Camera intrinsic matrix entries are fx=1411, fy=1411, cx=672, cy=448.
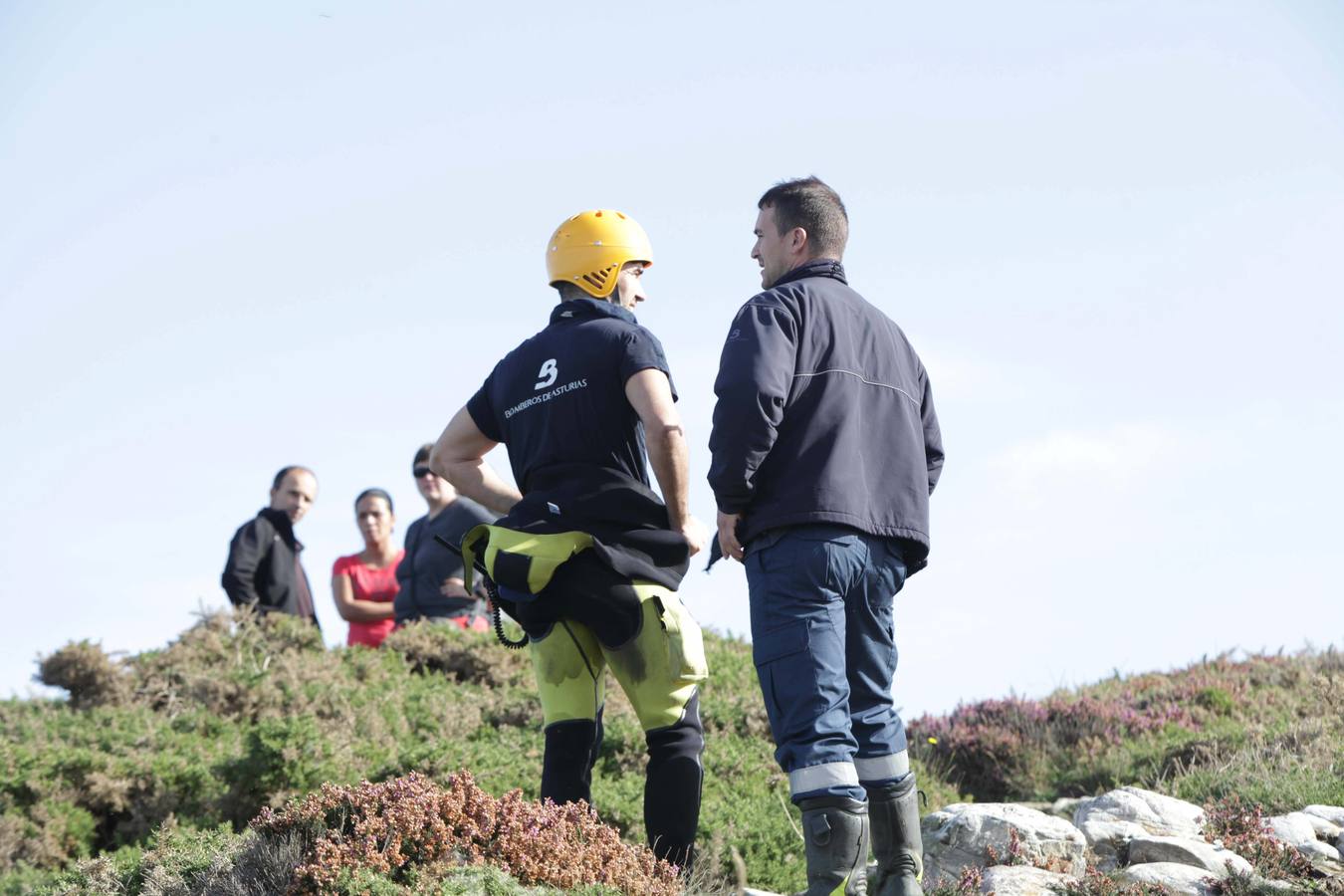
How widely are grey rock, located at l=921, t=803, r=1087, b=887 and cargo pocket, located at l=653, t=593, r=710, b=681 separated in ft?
5.27

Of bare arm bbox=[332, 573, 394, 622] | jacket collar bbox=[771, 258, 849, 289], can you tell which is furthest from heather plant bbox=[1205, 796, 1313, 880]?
bare arm bbox=[332, 573, 394, 622]

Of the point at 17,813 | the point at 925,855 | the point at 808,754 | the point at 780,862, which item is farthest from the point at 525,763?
the point at 808,754

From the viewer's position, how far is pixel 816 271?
17.6ft

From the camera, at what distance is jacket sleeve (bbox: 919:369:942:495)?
5.60 m

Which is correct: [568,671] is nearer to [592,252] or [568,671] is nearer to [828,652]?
[828,652]

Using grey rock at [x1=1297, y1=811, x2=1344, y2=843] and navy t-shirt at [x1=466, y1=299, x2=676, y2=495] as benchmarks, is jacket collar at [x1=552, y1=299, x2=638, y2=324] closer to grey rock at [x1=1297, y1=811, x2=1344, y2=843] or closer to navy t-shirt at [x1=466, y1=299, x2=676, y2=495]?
navy t-shirt at [x1=466, y1=299, x2=676, y2=495]

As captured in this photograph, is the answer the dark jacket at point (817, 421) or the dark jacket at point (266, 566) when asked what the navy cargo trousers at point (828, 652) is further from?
the dark jacket at point (266, 566)

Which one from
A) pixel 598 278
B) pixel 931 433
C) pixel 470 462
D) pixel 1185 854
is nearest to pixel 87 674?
pixel 470 462

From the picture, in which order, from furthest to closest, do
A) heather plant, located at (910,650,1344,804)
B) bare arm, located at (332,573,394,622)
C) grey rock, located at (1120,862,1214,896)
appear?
bare arm, located at (332,573,394,622) < heather plant, located at (910,650,1344,804) < grey rock, located at (1120,862,1214,896)

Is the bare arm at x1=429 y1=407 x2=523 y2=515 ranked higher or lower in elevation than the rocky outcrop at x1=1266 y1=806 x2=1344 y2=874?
higher

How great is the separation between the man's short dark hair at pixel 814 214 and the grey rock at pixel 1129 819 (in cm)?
305

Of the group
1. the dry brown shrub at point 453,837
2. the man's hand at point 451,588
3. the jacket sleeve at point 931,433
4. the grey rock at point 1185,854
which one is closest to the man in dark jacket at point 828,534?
the jacket sleeve at point 931,433

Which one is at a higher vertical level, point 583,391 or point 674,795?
point 583,391

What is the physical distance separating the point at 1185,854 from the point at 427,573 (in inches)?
253
